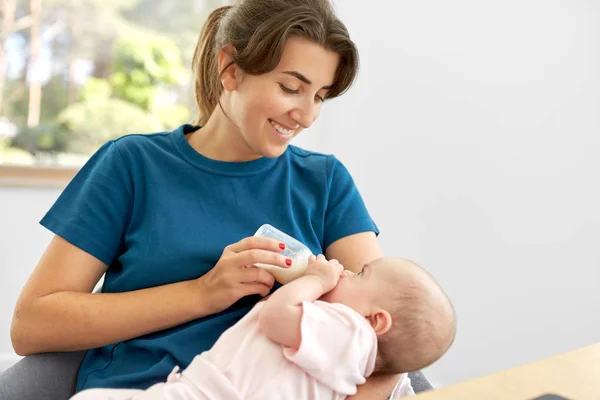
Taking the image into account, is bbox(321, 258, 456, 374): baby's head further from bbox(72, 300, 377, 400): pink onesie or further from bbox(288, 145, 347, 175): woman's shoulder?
bbox(288, 145, 347, 175): woman's shoulder

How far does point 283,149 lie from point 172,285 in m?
0.39

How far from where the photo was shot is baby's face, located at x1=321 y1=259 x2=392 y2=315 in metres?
1.35

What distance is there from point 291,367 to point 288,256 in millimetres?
266

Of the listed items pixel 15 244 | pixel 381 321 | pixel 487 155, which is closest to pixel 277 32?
pixel 381 321

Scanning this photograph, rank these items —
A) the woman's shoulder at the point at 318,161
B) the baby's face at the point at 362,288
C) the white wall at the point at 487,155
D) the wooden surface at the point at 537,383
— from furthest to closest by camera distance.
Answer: the white wall at the point at 487,155, the woman's shoulder at the point at 318,161, the baby's face at the point at 362,288, the wooden surface at the point at 537,383

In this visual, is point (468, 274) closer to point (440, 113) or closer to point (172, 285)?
point (440, 113)

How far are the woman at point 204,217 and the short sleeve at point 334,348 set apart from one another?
0.14 metres

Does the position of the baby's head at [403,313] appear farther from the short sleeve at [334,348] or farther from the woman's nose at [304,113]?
the woman's nose at [304,113]

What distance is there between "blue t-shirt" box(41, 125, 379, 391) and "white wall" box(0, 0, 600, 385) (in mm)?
1343

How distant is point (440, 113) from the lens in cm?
294

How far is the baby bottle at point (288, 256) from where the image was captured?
1433mm

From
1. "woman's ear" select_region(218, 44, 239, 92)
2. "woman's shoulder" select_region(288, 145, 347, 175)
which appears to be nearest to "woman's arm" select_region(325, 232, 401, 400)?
"woman's shoulder" select_region(288, 145, 347, 175)

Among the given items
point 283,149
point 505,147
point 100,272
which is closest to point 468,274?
point 505,147

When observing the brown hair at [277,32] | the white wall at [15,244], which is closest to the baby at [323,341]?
the brown hair at [277,32]
